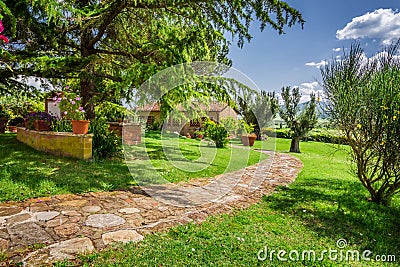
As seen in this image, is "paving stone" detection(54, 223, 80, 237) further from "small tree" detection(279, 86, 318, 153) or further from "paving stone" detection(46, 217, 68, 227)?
"small tree" detection(279, 86, 318, 153)

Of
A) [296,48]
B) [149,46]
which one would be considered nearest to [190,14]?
[149,46]

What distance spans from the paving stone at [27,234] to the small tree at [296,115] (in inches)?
673

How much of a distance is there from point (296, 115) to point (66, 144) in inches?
599

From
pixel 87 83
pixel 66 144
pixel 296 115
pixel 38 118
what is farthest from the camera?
pixel 296 115

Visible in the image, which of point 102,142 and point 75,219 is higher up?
point 102,142

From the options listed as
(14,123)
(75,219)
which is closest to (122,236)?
(75,219)

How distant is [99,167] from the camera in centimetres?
685

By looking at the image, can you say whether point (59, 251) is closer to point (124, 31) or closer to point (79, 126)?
point (79, 126)

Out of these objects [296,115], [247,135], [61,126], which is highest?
[296,115]

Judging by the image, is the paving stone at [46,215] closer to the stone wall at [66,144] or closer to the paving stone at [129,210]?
the paving stone at [129,210]

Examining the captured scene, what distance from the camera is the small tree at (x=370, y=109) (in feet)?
15.8

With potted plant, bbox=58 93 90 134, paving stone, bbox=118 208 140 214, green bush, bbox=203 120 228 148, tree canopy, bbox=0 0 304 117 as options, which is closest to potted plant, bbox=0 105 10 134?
tree canopy, bbox=0 0 304 117

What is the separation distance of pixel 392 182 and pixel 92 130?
797 centimetres

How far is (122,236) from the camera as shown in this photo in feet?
10.6
